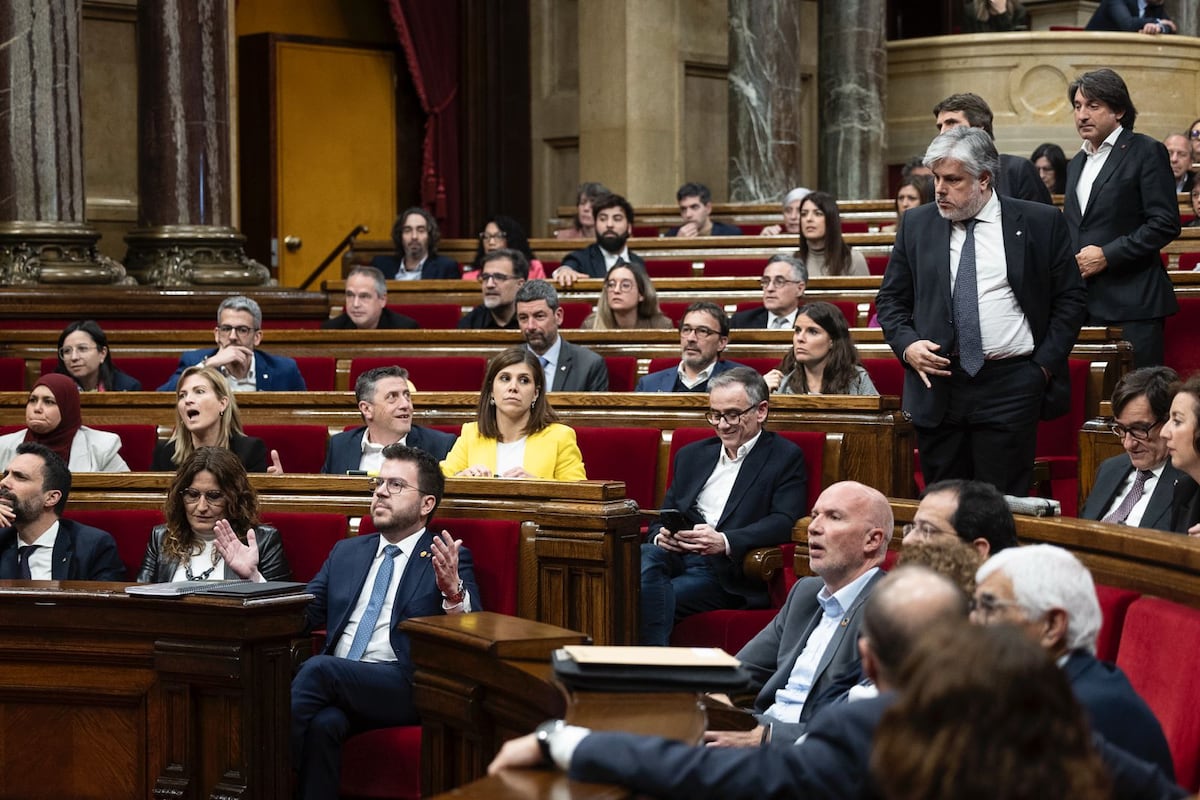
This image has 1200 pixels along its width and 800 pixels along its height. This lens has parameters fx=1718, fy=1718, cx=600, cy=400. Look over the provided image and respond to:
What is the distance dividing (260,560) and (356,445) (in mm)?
819

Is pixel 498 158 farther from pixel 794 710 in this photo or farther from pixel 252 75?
pixel 794 710

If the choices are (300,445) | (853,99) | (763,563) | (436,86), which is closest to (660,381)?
(300,445)

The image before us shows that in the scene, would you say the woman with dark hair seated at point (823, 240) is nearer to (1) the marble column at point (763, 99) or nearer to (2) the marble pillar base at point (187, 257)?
(2) the marble pillar base at point (187, 257)

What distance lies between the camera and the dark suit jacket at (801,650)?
3129 millimetres

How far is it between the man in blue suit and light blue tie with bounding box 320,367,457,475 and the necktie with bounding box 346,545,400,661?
31.9 inches

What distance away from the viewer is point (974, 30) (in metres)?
11.7

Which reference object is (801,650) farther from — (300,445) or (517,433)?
(300,445)

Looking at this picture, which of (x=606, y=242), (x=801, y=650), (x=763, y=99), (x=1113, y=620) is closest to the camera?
(x=1113, y=620)

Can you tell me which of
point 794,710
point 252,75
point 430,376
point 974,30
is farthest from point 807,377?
point 974,30

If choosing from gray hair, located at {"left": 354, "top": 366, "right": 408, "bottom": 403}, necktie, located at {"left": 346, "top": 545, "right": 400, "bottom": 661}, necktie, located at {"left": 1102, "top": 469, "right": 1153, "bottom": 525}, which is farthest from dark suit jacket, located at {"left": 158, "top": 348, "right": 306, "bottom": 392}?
necktie, located at {"left": 1102, "top": 469, "right": 1153, "bottom": 525}

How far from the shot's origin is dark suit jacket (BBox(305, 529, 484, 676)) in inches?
150

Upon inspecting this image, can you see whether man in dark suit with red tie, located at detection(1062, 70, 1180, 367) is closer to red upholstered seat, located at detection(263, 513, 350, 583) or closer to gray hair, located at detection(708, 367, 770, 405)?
gray hair, located at detection(708, 367, 770, 405)

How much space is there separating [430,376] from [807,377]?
58.7 inches

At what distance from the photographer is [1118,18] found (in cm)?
1097
